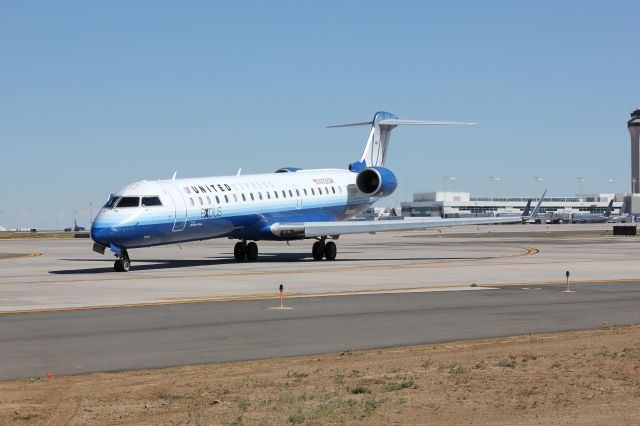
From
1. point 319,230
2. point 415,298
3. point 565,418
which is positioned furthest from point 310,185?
point 565,418

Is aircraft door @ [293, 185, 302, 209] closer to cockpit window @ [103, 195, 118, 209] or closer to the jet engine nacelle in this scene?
the jet engine nacelle

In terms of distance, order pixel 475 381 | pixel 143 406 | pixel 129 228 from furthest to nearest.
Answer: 1. pixel 129 228
2. pixel 475 381
3. pixel 143 406

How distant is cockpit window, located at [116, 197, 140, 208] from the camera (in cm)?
3600

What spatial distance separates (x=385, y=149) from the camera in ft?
173

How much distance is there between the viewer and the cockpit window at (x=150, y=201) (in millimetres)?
36344

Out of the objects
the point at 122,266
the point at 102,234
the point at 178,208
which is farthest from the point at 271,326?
the point at 178,208

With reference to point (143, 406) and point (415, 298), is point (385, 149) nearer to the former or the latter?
point (415, 298)

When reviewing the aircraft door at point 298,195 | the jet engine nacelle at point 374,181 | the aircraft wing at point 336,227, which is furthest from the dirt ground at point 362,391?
the jet engine nacelle at point 374,181

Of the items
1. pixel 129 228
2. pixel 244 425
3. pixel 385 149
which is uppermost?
pixel 385 149

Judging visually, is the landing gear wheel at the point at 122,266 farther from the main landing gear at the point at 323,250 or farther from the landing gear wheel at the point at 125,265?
the main landing gear at the point at 323,250

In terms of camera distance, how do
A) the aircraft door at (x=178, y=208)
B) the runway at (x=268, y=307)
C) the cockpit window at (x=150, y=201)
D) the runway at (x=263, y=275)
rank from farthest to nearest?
the aircraft door at (x=178, y=208) → the cockpit window at (x=150, y=201) → the runway at (x=263, y=275) → the runway at (x=268, y=307)

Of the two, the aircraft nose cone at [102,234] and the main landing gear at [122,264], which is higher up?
the aircraft nose cone at [102,234]

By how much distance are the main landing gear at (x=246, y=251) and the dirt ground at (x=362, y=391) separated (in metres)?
28.3

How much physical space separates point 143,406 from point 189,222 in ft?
87.0
